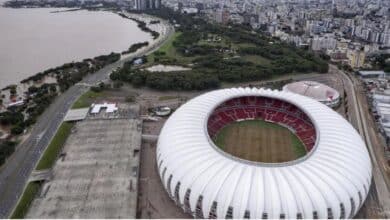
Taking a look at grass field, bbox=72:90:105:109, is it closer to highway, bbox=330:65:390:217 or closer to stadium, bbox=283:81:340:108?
stadium, bbox=283:81:340:108

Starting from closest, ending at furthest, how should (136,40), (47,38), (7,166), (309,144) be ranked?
(7,166), (309,144), (47,38), (136,40)

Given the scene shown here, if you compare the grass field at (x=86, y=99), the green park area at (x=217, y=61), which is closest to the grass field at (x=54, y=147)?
the grass field at (x=86, y=99)

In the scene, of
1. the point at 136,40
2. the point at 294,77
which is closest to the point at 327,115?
the point at 294,77

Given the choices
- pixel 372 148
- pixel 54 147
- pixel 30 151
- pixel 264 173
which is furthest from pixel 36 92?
pixel 372 148

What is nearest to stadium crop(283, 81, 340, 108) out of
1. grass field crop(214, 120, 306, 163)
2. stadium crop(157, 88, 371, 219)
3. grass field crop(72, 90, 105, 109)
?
grass field crop(214, 120, 306, 163)

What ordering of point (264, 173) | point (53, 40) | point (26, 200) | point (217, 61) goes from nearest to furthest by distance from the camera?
point (264, 173), point (26, 200), point (217, 61), point (53, 40)

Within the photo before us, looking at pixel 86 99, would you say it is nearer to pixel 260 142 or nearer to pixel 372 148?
pixel 260 142

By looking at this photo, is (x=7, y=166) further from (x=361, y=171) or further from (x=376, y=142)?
(x=376, y=142)
